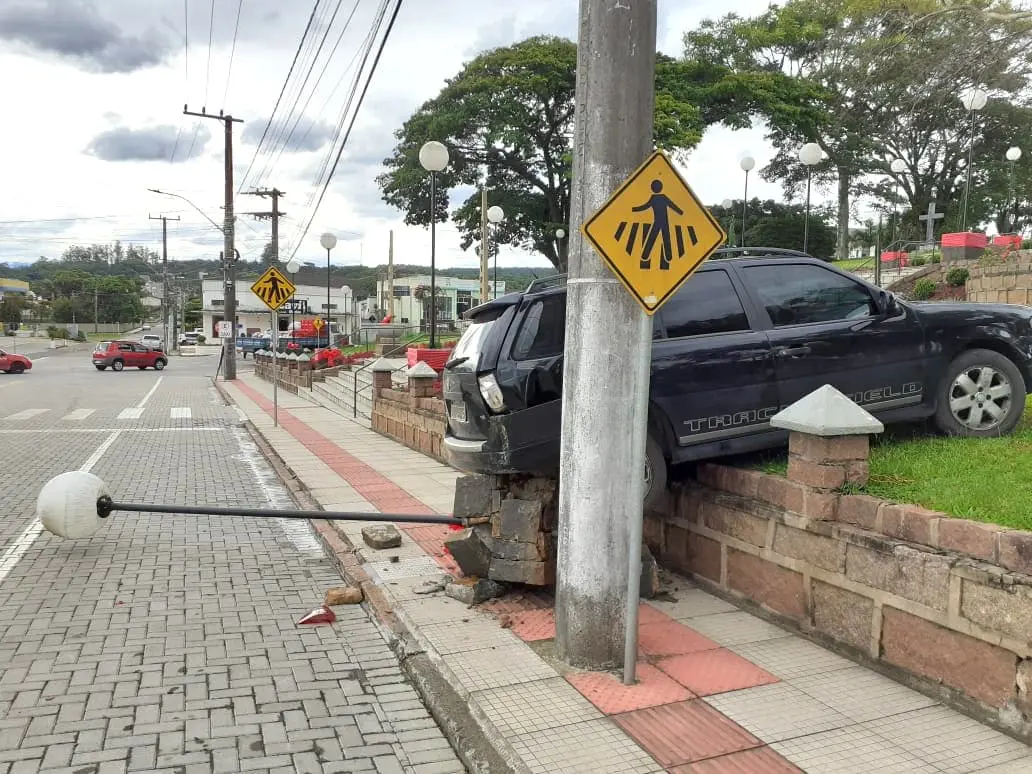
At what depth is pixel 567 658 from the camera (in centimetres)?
465

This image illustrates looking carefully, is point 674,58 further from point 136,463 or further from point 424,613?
point 424,613

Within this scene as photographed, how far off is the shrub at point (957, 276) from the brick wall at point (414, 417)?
579 inches

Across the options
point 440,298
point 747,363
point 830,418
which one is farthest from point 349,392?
point 440,298

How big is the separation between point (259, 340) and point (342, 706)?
192 ft

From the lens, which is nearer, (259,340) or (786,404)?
(786,404)

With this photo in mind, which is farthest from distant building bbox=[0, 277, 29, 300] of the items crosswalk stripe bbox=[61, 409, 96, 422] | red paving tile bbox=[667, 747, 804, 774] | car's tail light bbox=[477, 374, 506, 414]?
red paving tile bbox=[667, 747, 804, 774]

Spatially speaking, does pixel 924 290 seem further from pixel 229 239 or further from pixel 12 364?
pixel 12 364

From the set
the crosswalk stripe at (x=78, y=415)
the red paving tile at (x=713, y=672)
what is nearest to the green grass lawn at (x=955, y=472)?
the red paving tile at (x=713, y=672)

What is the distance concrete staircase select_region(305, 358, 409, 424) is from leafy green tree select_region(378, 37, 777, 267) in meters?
15.0

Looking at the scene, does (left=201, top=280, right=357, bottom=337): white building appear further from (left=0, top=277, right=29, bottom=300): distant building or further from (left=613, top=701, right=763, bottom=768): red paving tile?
(left=613, top=701, right=763, bottom=768): red paving tile

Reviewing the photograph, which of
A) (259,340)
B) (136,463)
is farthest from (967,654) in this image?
(259,340)

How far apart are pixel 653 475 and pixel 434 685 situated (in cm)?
203

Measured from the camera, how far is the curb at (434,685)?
3769mm

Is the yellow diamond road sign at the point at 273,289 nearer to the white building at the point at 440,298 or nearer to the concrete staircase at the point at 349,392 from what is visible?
the concrete staircase at the point at 349,392
